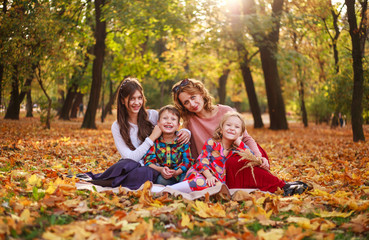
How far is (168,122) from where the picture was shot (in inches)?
179

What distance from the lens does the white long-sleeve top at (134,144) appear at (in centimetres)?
456

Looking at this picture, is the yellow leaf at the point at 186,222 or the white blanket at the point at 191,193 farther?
the white blanket at the point at 191,193

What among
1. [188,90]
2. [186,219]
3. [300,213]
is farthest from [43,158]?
[300,213]

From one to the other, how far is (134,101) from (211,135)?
123 centimetres

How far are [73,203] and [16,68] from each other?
10.8 m

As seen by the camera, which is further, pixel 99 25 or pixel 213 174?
pixel 99 25

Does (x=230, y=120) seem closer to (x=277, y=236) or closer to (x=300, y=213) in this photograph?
(x=300, y=213)

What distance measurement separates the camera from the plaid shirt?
4586mm

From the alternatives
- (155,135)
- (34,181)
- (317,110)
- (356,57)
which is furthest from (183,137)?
(317,110)

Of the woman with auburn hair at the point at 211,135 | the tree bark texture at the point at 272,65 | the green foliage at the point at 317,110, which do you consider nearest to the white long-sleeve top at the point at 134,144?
the woman with auburn hair at the point at 211,135

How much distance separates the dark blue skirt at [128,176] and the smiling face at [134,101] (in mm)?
809

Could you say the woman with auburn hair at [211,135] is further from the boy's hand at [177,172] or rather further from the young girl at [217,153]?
the boy's hand at [177,172]

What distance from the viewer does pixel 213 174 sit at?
13.7 feet

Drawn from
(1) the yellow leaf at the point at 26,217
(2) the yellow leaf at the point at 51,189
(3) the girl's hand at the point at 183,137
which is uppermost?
(3) the girl's hand at the point at 183,137
